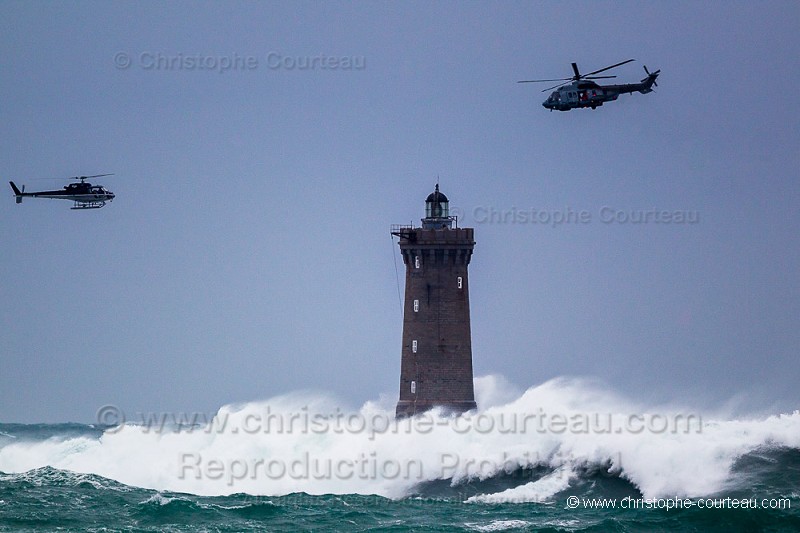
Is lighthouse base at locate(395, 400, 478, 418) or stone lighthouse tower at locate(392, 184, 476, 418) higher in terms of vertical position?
stone lighthouse tower at locate(392, 184, 476, 418)

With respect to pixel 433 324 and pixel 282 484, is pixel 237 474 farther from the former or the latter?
pixel 433 324

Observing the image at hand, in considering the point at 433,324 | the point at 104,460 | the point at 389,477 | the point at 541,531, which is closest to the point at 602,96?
the point at 433,324

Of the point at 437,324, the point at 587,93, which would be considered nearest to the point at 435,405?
the point at 437,324

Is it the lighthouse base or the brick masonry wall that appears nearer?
the lighthouse base

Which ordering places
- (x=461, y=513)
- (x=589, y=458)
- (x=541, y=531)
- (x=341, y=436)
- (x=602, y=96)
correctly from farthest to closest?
(x=341, y=436) → (x=602, y=96) → (x=589, y=458) → (x=461, y=513) → (x=541, y=531)

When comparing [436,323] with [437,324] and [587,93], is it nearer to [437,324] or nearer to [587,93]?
[437,324]

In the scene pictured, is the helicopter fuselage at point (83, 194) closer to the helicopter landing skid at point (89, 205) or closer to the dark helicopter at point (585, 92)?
the helicopter landing skid at point (89, 205)

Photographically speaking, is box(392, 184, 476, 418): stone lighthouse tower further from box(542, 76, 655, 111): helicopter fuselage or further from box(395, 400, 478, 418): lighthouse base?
box(542, 76, 655, 111): helicopter fuselage

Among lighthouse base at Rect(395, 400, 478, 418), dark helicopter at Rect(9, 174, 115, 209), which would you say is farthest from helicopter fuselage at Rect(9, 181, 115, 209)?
lighthouse base at Rect(395, 400, 478, 418)

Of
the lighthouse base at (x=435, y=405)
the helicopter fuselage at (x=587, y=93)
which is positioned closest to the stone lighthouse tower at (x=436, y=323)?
the lighthouse base at (x=435, y=405)
